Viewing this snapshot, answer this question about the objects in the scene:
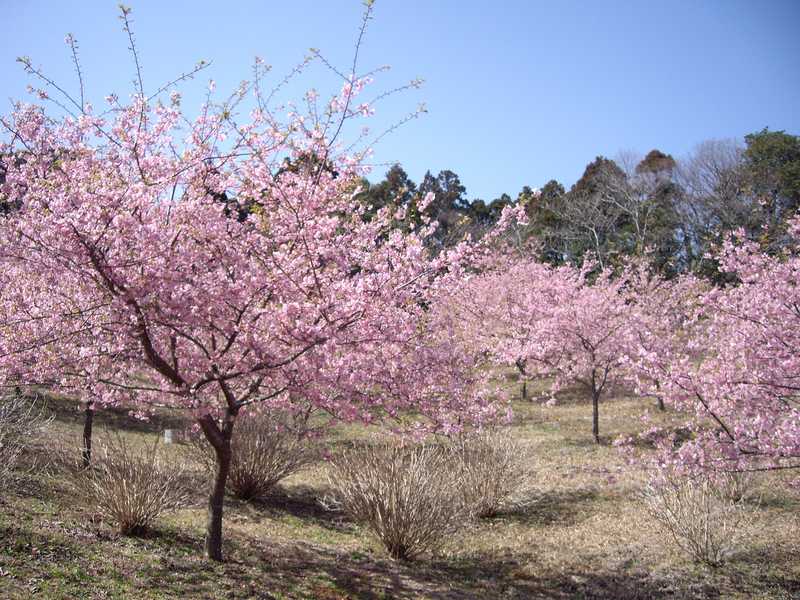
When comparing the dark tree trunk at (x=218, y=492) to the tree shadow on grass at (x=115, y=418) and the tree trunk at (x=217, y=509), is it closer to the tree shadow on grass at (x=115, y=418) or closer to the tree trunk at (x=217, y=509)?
the tree trunk at (x=217, y=509)

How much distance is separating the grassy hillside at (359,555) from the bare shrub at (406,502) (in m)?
0.27

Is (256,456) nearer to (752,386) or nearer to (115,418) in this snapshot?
(115,418)

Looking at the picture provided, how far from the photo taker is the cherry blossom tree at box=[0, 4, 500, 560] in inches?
185

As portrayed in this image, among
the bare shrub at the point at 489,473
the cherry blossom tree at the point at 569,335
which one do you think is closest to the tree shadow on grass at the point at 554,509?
the bare shrub at the point at 489,473

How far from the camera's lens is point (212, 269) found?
5230mm

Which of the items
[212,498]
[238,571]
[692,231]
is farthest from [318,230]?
[692,231]

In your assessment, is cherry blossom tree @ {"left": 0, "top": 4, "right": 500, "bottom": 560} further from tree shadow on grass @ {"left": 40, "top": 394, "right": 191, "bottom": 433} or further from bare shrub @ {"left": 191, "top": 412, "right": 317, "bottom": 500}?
tree shadow on grass @ {"left": 40, "top": 394, "right": 191, "bottom": 433}

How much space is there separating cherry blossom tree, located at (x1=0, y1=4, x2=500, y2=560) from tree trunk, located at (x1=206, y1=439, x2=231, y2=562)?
0.17 feet

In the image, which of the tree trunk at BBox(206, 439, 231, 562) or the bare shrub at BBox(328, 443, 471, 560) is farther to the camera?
the bare shrub at BBox(328, 443, 471, 560)

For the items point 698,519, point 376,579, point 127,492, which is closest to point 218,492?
point 127,492

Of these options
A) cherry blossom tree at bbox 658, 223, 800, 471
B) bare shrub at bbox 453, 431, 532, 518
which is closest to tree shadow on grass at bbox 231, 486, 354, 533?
bare shrub at bbox 453, 431, 532, 518

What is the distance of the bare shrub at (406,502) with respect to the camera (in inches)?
281

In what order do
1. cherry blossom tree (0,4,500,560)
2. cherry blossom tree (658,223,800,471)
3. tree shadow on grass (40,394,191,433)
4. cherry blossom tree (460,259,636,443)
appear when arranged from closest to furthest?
cherry blossom tree (0,4,500,560) < cherry blossom tree (658,223,800,471) < tree shadow on grass (40,394,191,433) < cherry blossom tree (460,259,636,443)

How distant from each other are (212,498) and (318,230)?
3164mm
